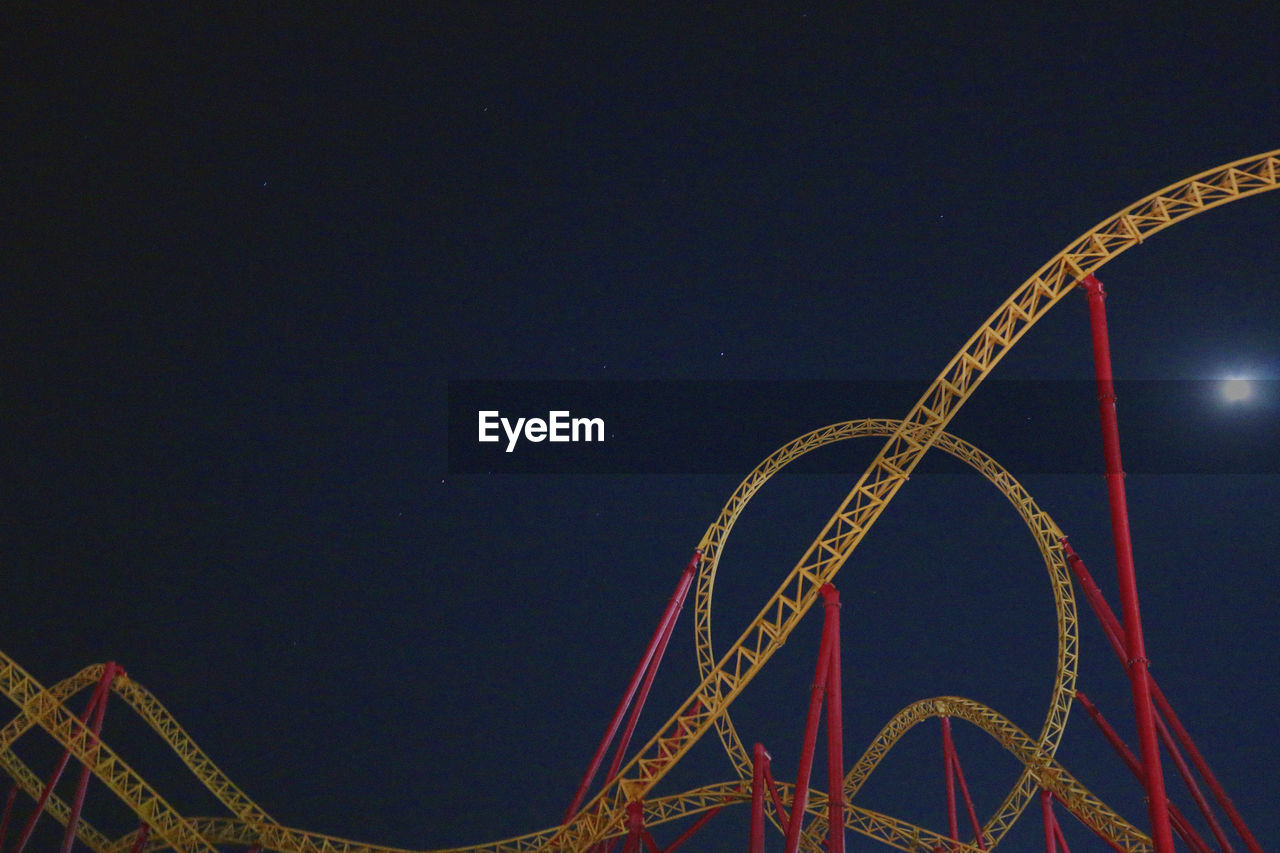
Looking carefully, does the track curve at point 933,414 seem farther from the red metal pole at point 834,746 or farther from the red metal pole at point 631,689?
the red metal pole at point 631,689

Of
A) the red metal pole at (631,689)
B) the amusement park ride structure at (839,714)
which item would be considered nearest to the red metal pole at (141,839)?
the amusement park ride structure at (839,714)

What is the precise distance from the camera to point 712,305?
29.3 meters

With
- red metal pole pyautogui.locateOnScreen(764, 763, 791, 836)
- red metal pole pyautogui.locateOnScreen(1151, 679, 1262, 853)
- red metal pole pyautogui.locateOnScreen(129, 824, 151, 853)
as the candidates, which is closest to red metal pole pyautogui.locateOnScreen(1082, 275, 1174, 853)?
red metal pole pyautogui.locateOnScreen(1151, 679, 1262, 853)

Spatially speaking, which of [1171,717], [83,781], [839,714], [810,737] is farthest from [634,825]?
[83,781]

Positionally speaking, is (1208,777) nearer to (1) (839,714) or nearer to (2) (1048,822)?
(2) (1048,822)

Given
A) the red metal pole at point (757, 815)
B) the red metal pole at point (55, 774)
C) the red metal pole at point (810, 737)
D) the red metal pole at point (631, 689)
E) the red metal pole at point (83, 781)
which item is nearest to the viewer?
the red metal pole at point (810, 737)

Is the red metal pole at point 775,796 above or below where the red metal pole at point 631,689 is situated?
below

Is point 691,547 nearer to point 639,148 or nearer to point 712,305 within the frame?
point 712,305

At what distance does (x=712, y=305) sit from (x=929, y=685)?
12.5m

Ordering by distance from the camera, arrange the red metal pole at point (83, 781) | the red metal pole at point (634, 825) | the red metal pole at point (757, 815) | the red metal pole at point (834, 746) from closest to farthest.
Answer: the red metal pole at point (834, 746) → the red metal pole at point (757, 815) → the red metal pole at point (634, 825) → the red metal pole at point (83, 781)

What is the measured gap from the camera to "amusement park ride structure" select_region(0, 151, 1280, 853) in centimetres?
1352

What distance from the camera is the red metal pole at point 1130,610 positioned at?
→ 11.4 meters
